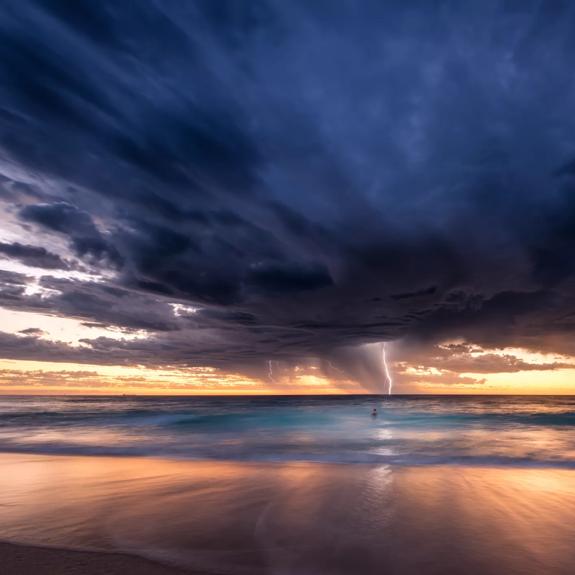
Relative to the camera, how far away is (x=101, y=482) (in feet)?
39.1

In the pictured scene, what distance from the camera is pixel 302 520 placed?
8312mm

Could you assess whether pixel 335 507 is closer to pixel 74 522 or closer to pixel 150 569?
pixel 150 569

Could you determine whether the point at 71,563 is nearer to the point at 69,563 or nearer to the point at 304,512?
the point at 69,563

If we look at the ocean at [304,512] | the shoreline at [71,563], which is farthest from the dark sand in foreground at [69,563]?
the ocean at [304,512]

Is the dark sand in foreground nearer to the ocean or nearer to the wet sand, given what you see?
the wet sand

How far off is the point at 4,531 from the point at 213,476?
6.93 m

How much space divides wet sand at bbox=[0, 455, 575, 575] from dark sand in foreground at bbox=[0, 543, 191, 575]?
55mm

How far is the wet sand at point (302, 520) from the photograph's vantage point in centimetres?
622

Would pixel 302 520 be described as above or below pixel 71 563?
below

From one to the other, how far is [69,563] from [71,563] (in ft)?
0.08

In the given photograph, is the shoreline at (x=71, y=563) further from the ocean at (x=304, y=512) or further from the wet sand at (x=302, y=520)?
the ocean at (x=304, y=512)

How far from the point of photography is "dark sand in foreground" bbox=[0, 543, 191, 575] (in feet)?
17.9

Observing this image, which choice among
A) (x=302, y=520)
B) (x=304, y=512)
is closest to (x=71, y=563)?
(x=302, y=520)

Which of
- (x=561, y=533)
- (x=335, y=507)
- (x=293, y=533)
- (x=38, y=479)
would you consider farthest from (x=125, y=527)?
(x=561, y=533)
